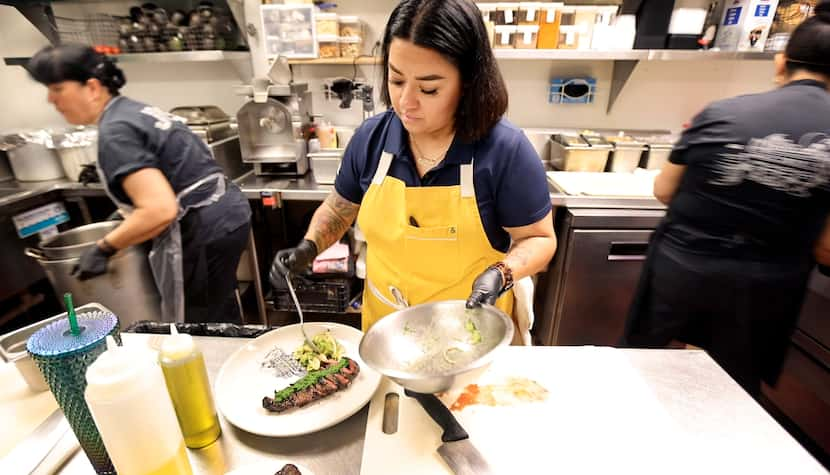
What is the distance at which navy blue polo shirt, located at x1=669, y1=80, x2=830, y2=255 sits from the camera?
3.97 feet

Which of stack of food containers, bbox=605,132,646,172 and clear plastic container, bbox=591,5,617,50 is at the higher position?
clear plastic container, bbox=591,5,617,50

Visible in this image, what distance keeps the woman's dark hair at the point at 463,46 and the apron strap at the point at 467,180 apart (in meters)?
0.07

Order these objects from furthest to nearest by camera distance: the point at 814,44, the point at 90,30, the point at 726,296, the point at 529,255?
1. the point at 90,30
2. the point at 726,296
3. the point at 814,44
4. the point at 529,255

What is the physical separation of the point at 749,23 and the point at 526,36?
1.13 m

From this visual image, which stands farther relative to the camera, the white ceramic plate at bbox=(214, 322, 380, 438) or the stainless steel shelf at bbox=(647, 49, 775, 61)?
the stainless steel shelf at bbox=(647, 49, 775, 61)

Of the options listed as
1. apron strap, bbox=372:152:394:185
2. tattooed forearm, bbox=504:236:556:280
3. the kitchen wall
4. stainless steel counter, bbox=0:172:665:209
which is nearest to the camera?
tattooed forearm, bbox=504:236:556:280

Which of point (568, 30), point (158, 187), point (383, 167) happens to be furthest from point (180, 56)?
point (568, 30)

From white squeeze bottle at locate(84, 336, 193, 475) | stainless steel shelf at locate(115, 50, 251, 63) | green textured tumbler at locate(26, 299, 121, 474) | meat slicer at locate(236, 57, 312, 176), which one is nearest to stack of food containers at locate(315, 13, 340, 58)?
meat slicer at locate(236, 57, 312, 176)

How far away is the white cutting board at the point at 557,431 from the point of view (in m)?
0.69

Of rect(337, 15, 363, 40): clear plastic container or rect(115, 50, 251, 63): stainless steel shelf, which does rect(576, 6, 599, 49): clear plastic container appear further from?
rect(115, 50, 251, 63): stainless steel shelf

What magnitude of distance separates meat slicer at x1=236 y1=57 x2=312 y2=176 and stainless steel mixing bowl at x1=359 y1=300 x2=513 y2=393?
69.2 inches

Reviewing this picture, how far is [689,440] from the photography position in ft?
2.41

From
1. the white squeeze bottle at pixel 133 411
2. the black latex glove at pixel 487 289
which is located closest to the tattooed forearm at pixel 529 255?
the black latex glove at pixel 487 289

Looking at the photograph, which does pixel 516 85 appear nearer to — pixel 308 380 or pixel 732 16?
pixel 732 16
